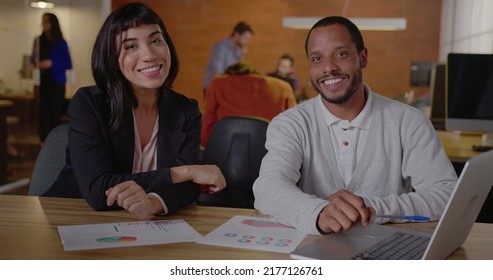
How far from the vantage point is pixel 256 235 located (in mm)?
1237

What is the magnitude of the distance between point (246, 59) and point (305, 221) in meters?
7.37

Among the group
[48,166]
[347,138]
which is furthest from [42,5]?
[347,138]

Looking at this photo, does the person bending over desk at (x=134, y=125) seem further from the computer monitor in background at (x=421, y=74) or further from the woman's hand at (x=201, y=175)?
the computer monitor in background at (x=421, y=74)

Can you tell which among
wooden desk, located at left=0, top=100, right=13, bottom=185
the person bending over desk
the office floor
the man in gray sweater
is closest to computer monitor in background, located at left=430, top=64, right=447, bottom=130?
the man in gray sweater

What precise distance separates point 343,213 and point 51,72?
488cm

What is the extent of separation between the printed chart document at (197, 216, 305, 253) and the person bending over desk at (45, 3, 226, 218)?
0.74 ft

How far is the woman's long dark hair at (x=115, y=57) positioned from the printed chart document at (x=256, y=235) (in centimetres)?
54

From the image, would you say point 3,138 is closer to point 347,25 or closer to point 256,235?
point 347,25

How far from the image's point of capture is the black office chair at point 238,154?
8.04 feet

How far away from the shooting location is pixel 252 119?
246cm

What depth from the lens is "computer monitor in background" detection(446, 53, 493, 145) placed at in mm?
2893

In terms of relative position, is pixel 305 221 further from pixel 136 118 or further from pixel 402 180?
pixel 136 118

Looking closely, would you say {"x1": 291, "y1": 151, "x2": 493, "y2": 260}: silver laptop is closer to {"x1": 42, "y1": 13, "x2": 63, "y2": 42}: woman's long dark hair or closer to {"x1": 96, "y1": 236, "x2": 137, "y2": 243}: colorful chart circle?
{"x1": 96, "y1": 236, "x2": 137, "y2": 243}: colorful chart circle

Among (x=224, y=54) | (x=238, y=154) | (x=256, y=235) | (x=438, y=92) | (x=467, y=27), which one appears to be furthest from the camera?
(x=224, y=54)
